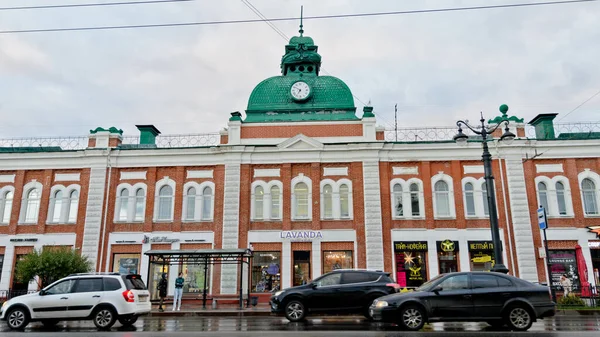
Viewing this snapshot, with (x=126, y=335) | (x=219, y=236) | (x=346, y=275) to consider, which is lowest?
(x=126, y=335)

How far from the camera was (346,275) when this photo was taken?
15.8 meters

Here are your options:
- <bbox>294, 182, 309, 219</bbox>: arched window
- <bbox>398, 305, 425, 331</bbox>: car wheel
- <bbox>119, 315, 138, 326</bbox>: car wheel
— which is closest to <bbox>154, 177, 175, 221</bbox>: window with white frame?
<bbox>294, 182, 309, 219</bbox>: arched window

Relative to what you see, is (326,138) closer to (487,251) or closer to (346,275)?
(487,251)

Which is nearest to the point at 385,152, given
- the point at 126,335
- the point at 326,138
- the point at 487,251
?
the point at 326,138

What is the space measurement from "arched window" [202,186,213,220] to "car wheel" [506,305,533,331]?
1920 cm

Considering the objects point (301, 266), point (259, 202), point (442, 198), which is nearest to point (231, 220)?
point (259, 202)

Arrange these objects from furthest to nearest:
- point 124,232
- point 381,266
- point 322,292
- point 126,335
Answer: point 124,232, point 381,266, point 322,292, point 126,335

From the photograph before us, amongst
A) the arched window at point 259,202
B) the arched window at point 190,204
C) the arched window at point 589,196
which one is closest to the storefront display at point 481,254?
the arched window at point 589,196

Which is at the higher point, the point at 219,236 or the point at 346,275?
the point at 219,236

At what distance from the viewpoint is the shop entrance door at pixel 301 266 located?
26.3m

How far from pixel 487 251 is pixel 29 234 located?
91.3ft

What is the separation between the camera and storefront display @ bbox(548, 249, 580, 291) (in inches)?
993

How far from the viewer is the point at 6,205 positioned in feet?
95.0

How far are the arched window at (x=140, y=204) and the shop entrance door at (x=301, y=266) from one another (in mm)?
10024
